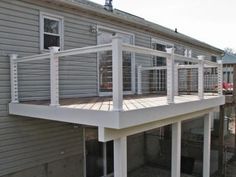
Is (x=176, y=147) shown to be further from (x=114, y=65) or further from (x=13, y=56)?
(x=13, y=56)

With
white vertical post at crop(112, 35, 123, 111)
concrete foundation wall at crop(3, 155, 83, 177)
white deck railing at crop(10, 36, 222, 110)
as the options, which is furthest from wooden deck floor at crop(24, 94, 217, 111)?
concrete foundation wall at crop(3, 155, 83, 177)

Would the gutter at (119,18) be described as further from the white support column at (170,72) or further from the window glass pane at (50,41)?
the white support column at (170,72)

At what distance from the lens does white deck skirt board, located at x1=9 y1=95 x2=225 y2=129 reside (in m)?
3.95

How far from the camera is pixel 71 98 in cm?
663

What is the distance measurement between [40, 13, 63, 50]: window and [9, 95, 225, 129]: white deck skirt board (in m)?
1.65

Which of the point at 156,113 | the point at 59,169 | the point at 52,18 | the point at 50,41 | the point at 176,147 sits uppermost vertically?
the point at 52,18

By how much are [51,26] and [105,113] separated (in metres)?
3.42

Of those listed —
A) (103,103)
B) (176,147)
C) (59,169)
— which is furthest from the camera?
(59,169)

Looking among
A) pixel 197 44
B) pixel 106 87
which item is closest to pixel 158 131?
pixel 106 87

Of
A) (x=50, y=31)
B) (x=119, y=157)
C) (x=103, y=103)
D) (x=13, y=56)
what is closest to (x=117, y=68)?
(x=119, y=157)

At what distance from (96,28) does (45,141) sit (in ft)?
11.2

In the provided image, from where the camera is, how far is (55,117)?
4.84 m

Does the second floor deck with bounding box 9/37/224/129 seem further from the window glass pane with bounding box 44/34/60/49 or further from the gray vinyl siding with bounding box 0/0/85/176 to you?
the window glass pane with bounding box 44/34/60/49

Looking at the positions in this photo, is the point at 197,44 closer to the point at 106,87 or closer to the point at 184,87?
the point at 184,87
